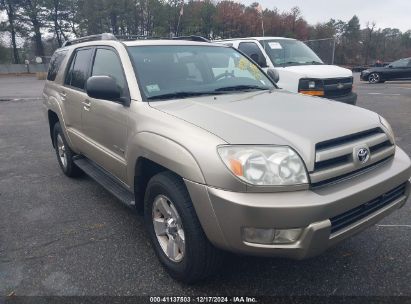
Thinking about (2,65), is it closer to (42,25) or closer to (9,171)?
(42,25)

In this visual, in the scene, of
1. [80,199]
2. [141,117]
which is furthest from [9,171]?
[141,117]

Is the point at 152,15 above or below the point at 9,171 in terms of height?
above

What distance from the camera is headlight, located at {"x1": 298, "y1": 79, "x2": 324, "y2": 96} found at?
282 inches

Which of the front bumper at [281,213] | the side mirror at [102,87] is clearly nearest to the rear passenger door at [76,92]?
the side mirror at [102,87]

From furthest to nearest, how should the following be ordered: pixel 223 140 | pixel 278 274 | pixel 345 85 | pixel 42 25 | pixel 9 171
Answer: pixel 42 25
pixel 345 85
pixel 9 171
pixel 278 274
pixel 223 140

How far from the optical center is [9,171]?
551 cm

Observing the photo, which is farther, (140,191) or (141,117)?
(140,191)

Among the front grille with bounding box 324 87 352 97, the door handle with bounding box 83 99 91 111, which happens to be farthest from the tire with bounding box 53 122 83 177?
the front grille with bounding box 324 87 352 97

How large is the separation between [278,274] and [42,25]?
58500 millimetres

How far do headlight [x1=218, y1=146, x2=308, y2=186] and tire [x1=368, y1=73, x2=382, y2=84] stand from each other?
19909 mm

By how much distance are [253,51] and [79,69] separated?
473cm

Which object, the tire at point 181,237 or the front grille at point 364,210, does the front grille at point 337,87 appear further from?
the tire at point 181,237

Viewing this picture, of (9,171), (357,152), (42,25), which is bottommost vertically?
(9,171)

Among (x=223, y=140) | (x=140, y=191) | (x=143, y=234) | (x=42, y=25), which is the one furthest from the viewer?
(x=42, y=25)
